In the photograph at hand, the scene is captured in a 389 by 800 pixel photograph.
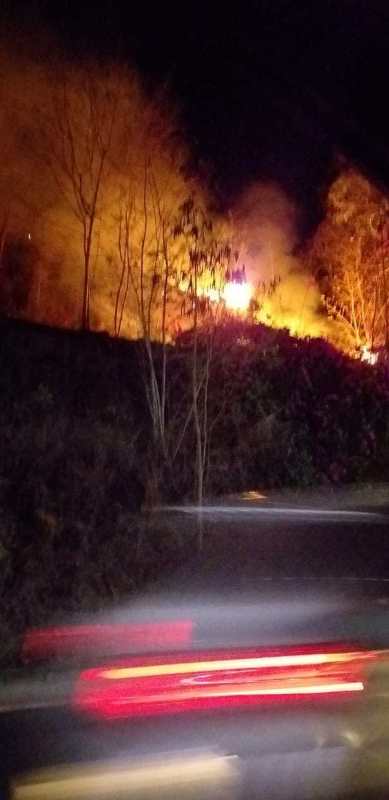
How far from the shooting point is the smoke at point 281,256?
719 inches

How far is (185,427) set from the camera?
37.7ft

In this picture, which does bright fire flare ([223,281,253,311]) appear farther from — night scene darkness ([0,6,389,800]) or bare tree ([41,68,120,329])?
bare tree ([41,68,120,329])

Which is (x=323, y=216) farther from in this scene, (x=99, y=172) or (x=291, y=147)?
(x=99, y=172)

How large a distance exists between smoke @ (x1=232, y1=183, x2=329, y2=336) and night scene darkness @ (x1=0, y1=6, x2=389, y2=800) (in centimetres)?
8

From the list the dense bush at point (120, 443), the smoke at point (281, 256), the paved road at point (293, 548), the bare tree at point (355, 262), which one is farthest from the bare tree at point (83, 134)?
the paved road at point (293, 548)

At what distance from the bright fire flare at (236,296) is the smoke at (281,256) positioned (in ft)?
11.5

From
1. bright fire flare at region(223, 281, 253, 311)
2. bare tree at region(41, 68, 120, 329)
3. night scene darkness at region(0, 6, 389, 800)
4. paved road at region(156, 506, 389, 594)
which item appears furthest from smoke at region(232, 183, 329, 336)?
paved road at region(156, 506, 389, 594)

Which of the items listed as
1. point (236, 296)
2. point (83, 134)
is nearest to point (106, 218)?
point (83, 134)

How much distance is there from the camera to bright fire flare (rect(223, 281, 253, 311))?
475 inches

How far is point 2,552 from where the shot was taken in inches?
301

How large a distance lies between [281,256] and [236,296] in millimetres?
7065

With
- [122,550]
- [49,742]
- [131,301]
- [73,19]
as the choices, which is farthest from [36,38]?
[49,742]

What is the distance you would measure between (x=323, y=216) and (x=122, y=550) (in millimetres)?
13541

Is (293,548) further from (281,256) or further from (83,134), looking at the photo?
(281,256)
